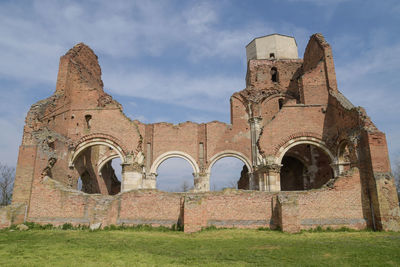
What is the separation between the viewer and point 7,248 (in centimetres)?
703

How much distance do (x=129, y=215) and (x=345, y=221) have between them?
307 inches

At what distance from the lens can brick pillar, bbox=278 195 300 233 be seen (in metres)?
9.70

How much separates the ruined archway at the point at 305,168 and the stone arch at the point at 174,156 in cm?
525

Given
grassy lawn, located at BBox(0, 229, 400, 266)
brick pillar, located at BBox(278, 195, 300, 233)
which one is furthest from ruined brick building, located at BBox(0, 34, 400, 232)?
grassy lawn, located at BBox(0, 229, 400, 266)

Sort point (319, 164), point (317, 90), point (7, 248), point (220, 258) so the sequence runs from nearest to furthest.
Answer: point (220, 258), point (7, 248), point (317, 90), point (319, 164)

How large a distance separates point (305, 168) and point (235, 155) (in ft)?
14.5

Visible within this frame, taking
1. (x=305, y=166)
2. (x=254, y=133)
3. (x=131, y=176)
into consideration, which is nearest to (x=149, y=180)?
(x=131, y=176)

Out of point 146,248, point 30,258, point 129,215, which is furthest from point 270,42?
point 30,258

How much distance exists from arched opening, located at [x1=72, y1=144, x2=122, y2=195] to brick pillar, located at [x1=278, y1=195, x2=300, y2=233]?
11374 millimetres

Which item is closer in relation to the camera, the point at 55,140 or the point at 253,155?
the point at 55,140

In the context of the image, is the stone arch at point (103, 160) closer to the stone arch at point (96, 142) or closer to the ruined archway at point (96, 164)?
the ruined archway at point (96, 164)

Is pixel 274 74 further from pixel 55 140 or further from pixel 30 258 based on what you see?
pixel 30 258

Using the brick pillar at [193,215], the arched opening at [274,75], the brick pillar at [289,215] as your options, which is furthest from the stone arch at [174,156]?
the brick pillar at [289,215]

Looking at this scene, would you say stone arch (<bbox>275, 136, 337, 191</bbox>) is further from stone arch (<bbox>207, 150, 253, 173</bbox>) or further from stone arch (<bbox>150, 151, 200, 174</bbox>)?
stone arch (<bbox>150, 151, 200, 174</bbox>)
